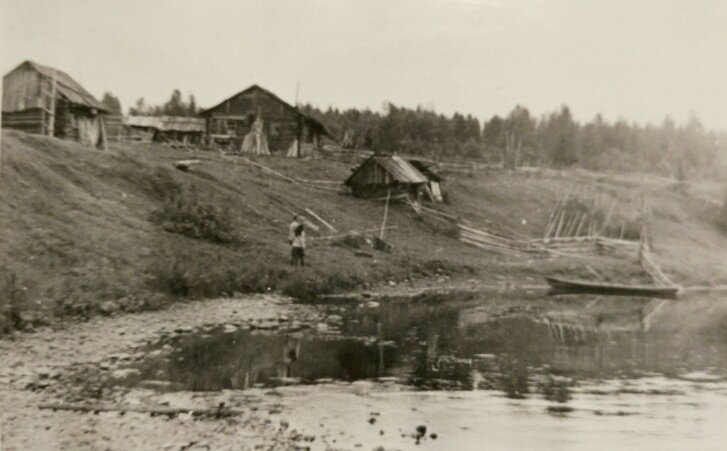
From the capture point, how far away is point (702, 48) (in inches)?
255

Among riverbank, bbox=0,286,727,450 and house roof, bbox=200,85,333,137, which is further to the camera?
house roof, bbox=200,85,333,137

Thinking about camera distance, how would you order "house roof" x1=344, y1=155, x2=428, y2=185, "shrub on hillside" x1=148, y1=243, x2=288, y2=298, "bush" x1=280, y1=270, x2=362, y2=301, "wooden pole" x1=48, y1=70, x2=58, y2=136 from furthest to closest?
"house roof" x1=344, y1=155, x2=428, y2=185
"bush" x1=280, y1=270, x2=362, y2=301
"wooden pole" x1=48, y1=70, x2=58, y2=136
"shrub on hillside" x1=148, y1=243, x2=288, y2=298

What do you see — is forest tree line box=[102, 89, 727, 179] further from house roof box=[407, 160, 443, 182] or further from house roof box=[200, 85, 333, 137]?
house roof box=[407, 160, 443, 182]

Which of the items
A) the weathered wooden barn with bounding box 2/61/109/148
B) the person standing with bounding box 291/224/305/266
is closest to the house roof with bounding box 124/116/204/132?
the weathered wooden barn with bounding box 2/61/109/148

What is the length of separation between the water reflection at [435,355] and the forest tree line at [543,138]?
79.6 inches

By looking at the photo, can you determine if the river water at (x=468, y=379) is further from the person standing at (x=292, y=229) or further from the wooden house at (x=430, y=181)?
the wooden house at (x=430, y=181)

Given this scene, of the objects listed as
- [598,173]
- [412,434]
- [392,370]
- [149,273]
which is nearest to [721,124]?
[598,173]

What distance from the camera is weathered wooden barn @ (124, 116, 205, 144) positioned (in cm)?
1250

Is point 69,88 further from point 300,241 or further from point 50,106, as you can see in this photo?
point 300,241

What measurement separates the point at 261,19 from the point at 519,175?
5.06 meters

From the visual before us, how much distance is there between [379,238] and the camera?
10.4 metres

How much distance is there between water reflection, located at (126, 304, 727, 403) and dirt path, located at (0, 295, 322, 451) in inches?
22.8

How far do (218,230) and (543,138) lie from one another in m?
4.14

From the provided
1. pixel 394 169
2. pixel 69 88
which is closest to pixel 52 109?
pixel 69 88
